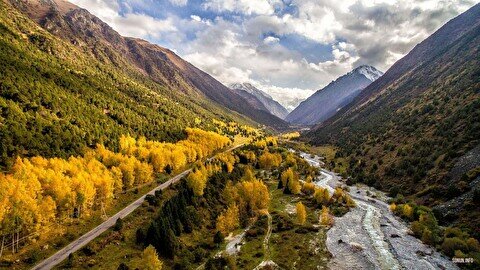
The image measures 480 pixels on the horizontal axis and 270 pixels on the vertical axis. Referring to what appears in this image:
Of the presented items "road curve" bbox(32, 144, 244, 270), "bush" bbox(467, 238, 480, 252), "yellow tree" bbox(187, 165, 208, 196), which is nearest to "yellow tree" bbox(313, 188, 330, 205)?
"yellow tree" bbox(187, 165, 208, 196)

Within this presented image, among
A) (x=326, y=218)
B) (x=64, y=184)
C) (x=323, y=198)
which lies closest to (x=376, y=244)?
(x=326, y=218)

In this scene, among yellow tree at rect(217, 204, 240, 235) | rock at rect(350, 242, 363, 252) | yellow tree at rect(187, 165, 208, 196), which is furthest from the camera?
yellow tree at rect(187, 165, 208, 196)

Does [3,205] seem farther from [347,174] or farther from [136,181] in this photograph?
[347,174]

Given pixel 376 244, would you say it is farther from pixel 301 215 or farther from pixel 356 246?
pixel 301 215

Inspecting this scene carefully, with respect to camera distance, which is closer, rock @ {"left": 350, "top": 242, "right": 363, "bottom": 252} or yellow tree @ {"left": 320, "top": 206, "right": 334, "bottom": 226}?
rock @ {"left": 350, "top": 242, "right": 363, "bottom": 252}

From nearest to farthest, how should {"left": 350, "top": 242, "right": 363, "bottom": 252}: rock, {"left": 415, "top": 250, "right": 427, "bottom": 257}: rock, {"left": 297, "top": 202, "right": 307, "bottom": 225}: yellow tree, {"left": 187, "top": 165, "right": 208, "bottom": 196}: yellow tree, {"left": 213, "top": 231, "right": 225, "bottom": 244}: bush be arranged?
{"left": 415, "top": 250, "right": 427, "bottom": 257}: rock → {"left": 350, "top": 242, "right": 363, "bottom": 252}: rock → {"left": 213, "top": 231, "right": 225, "bottom": 244}: bush → {"left": 297, "top": 202, "right": 307, "bottom": 225}: yellow tree → {"left": 187, "top": 165, "right": 208, "bottom": 196}: yellow tree

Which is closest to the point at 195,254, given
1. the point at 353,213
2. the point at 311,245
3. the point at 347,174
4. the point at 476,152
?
the point at 311,245

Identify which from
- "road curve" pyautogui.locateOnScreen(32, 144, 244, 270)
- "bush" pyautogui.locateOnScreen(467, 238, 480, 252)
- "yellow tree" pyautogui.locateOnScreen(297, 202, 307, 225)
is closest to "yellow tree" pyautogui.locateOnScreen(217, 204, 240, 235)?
"yellow tree" pyautogui.locateOnScreen(297, 202, 307, 225)

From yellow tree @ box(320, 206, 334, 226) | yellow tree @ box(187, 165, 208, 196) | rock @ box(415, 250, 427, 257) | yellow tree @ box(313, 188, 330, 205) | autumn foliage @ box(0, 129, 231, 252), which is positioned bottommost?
rock @ box(415, 250, 427, 257)

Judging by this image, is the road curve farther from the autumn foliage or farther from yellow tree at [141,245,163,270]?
yellow tree at [141,245,163,270]

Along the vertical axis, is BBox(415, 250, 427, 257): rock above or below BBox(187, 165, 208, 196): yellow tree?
below
